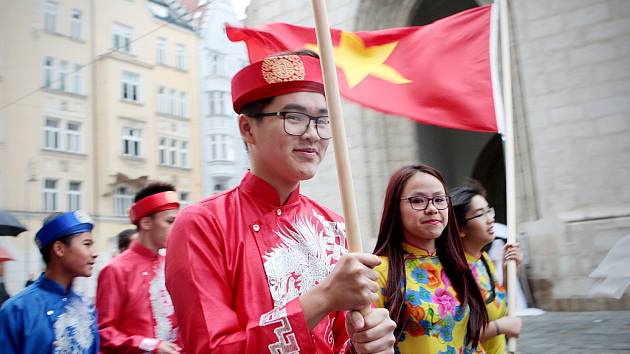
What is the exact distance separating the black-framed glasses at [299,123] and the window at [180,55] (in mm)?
21021

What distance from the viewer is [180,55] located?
2169 cm

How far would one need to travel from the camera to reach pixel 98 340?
10.3 feet

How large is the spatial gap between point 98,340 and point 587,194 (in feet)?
21.7

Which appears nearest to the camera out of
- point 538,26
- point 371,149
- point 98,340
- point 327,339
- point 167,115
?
point 327,339

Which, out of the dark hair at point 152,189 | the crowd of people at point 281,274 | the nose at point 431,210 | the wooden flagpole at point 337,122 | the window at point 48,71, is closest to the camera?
the wooden flagpole at point 337,122

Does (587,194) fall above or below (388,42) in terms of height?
below

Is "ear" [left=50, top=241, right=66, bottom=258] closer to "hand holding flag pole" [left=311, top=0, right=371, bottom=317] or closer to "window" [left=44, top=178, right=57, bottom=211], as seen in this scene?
"hand holding flag pole" [left=311, top=0, right=371, bottom=317]

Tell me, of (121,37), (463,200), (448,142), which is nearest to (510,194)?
(463,200)

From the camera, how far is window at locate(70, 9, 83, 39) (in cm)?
1873

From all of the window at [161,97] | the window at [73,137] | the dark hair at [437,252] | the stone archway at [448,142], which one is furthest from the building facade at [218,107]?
the dark hair at [437,252]

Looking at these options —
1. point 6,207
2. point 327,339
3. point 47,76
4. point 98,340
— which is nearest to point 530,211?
point 98,340

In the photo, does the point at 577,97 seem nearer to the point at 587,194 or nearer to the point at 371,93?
the point at 587,194

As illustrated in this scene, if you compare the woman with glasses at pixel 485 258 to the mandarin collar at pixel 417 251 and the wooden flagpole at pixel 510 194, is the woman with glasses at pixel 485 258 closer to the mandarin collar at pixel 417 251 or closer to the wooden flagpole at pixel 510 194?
the wooden flagpole at pixel 510 194

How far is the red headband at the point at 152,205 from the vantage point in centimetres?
381
